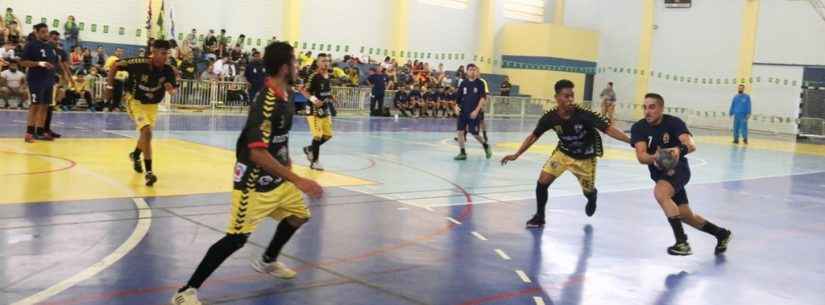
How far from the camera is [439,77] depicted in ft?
118

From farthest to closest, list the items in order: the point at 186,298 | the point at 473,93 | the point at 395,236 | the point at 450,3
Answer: the point at 450,3 → the point at 473,93 → the point at 395,236 → the point at 186,298

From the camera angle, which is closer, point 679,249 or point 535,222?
point 679,249

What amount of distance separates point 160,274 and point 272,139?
1522 mm

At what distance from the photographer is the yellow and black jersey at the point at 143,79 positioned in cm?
1092

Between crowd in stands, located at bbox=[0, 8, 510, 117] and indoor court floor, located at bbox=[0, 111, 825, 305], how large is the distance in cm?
514

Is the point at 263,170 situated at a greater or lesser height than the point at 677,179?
greater

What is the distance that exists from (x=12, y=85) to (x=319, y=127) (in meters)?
13.1

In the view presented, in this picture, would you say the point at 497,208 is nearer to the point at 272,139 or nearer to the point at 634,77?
the point at 272,139

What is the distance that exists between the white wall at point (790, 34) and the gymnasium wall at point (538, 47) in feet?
29.3

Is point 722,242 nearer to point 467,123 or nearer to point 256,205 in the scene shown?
point 256,205

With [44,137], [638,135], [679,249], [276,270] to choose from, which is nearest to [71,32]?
[44,137]

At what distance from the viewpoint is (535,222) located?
9.56 meters

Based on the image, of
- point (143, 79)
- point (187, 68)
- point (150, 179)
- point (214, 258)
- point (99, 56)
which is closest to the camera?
point (214, 258)

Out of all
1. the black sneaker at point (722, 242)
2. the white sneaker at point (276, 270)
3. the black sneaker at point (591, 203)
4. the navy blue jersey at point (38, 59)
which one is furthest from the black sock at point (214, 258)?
the navy blue jersey at point (38, 59)
